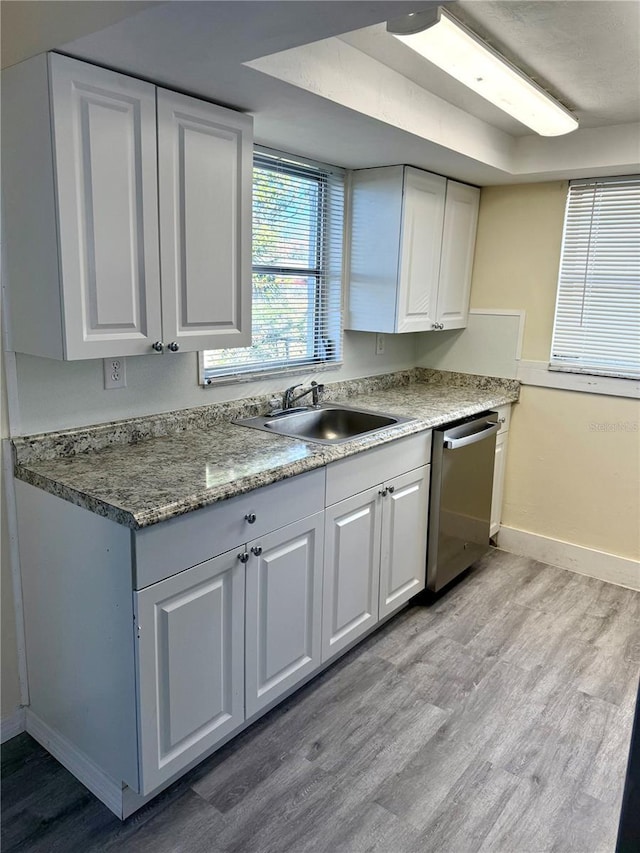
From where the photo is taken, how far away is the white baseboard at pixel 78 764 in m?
1.80

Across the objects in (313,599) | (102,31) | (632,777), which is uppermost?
(102,31)

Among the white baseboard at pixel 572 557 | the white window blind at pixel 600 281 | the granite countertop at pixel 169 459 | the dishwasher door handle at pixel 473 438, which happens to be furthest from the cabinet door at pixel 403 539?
the white window blind at pixel 600 281

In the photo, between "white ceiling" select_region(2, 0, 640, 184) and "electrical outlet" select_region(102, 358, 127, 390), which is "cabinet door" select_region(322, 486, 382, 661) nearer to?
"electrical outlet" select_region(102, 358, 127, 390)

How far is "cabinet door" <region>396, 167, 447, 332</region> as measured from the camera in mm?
2979

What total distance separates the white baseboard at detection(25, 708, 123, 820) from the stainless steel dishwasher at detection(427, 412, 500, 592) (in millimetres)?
1665

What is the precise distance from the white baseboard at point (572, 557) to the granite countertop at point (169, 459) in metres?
1.19

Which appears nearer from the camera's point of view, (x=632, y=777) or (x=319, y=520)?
(x=632, y=777)

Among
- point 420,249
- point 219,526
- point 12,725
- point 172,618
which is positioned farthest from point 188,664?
point 420,249

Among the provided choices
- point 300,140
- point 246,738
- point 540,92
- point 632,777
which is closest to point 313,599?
point 246,738

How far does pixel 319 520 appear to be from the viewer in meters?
2.19

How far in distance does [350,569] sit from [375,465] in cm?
42

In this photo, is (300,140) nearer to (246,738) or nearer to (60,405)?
(60,405)

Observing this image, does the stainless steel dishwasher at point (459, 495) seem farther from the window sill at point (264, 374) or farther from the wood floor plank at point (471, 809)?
the wood floor plank at point (471, 809)

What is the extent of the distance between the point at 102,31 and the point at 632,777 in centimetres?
174
